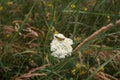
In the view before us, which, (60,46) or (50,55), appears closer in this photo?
(60,46)

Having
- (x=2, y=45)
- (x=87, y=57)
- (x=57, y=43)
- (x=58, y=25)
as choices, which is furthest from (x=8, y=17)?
(x=57, y=43)

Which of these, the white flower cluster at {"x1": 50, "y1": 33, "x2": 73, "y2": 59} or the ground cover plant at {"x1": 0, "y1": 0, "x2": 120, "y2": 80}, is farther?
the ground cover plant at {"x1": 0, "y1": 0, "x2": 120, "y2": 80}

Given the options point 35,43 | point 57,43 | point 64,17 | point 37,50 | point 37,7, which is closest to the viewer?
point 57,43

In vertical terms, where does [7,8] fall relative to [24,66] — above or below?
above

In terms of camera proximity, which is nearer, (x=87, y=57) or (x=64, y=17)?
(x=87, y=57)

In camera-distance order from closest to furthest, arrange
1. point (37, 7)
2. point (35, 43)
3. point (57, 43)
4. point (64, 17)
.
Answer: point (57, 43) → point (35, 43) → point (64, 17) → point (37, 7)

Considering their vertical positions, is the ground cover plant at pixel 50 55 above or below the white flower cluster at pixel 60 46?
below

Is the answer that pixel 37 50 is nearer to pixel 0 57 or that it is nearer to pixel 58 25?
pixel 0 57

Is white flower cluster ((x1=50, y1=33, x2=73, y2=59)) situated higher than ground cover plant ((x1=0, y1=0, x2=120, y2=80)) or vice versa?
white flower cluster ((x1=50, y1=33, x2=73, y2=59))

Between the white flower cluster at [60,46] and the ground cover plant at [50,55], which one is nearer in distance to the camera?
the white flower cluster at [60,46]

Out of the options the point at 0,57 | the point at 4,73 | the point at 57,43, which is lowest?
the point at 4,73

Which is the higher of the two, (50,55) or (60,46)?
(60,46)
